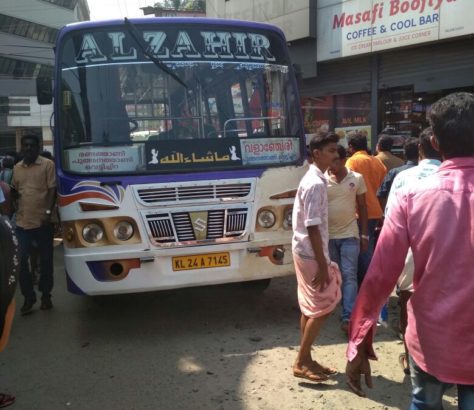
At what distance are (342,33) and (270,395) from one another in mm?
9221

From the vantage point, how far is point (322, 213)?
3455 mm

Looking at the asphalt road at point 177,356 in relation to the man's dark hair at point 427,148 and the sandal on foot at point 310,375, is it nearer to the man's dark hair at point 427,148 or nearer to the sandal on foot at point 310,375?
the sandal on foot at point 310,375

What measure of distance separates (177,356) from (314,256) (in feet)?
4.90

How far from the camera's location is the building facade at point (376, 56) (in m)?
9.12

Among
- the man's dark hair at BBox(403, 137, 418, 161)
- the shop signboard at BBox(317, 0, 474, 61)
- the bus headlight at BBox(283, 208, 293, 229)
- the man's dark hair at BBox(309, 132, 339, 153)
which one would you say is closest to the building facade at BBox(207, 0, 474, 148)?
the shop signboard at BBox(317, 0, 474, 61)

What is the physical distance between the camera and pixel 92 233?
4320mm

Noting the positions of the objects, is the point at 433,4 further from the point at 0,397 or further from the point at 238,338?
the point at 0,397

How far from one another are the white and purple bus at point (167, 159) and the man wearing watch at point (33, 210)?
0.91 m

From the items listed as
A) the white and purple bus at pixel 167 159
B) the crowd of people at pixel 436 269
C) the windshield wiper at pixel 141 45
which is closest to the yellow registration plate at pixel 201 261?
the white and purple bus at pixel 167 159

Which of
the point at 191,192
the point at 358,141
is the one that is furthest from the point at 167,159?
the point at 358,141

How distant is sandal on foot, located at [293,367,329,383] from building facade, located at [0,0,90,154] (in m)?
38.0

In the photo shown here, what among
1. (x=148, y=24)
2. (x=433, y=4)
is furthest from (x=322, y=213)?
(x=433, y=4)

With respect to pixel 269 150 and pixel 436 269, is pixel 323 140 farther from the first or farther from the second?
pixel 436 269

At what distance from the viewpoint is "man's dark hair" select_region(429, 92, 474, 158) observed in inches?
72.0
